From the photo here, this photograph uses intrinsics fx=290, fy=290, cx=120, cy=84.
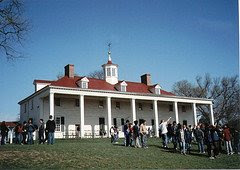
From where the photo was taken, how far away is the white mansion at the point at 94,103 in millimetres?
34750

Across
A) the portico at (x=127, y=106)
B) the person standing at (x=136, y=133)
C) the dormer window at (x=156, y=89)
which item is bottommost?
the person standing at (x=136, y=133)

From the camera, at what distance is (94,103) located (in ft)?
127

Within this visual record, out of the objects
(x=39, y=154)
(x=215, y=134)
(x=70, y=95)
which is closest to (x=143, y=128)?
(x=215, y=134)

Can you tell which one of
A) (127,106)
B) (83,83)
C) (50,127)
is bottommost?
(50,127)

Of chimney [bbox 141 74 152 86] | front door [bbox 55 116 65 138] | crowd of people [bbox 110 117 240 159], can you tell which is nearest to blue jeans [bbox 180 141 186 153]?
crowd of people [bbox 110 117 240 159]

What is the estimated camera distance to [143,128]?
63.4ft

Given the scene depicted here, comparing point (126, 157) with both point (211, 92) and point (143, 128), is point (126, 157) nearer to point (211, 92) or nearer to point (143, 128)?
point (143, 128)

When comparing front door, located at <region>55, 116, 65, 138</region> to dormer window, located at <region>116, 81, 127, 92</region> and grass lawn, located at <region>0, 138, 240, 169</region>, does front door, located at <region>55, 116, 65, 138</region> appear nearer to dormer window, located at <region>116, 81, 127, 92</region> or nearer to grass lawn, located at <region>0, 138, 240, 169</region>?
dormer window, located at <region>116, 81, 127, 92</region>

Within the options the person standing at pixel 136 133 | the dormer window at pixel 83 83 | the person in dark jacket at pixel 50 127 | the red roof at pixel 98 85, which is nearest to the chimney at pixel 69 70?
the red roof at pixel 98 85

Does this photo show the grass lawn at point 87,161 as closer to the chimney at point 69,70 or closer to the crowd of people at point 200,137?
the crowd of people at point 200,137

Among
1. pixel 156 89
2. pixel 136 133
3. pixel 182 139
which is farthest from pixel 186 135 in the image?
pixel 156 89

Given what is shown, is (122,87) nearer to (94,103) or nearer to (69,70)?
(94,103)

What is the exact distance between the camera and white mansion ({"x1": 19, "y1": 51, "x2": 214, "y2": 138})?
34750 mm

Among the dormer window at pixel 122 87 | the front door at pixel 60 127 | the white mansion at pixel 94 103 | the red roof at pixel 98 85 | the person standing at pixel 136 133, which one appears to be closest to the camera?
the person standing at pixel 136 133
